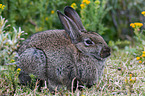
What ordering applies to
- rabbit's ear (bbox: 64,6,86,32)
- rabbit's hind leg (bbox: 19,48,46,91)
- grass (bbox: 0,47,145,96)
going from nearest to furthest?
grass (bbox: 0,47,145,96) → rabbit's hind leg (bbox: 19,48,46,91) → rabbit's ear (bbox: 64,6,86,32)

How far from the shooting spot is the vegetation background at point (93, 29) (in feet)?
13.9

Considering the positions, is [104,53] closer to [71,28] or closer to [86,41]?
[86,41]

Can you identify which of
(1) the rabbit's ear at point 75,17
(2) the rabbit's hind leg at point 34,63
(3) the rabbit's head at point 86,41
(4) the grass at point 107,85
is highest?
(1) the rabbit's ear at point 75,17

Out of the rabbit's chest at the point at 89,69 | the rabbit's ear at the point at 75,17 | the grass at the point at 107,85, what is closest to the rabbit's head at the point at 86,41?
the rabbit's chest at the point at 89,69

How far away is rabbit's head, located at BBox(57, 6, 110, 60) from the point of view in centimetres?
450

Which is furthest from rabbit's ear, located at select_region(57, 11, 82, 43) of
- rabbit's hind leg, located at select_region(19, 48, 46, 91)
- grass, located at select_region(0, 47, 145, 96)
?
grass, located at select_region(0, 47, 145, 96)

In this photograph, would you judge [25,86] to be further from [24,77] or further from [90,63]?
[90,63]

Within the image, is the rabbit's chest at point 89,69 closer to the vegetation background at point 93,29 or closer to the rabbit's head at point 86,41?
the rabbit's head at point 86,41

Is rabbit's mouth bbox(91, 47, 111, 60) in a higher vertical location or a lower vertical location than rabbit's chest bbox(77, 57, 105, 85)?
higher

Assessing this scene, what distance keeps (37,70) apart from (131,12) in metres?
6.56

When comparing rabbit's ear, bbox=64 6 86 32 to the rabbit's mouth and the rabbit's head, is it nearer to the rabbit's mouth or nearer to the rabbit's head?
the rabbit's head

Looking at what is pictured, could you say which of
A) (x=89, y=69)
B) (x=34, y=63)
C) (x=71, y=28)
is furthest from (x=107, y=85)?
(x=34, y=63)

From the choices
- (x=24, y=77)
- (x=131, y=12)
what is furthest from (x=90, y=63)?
(x=131, y=12)

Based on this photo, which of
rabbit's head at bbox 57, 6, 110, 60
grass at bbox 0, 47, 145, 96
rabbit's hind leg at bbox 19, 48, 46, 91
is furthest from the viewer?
rabbit's head at bbox 57, 6, 110, 60
